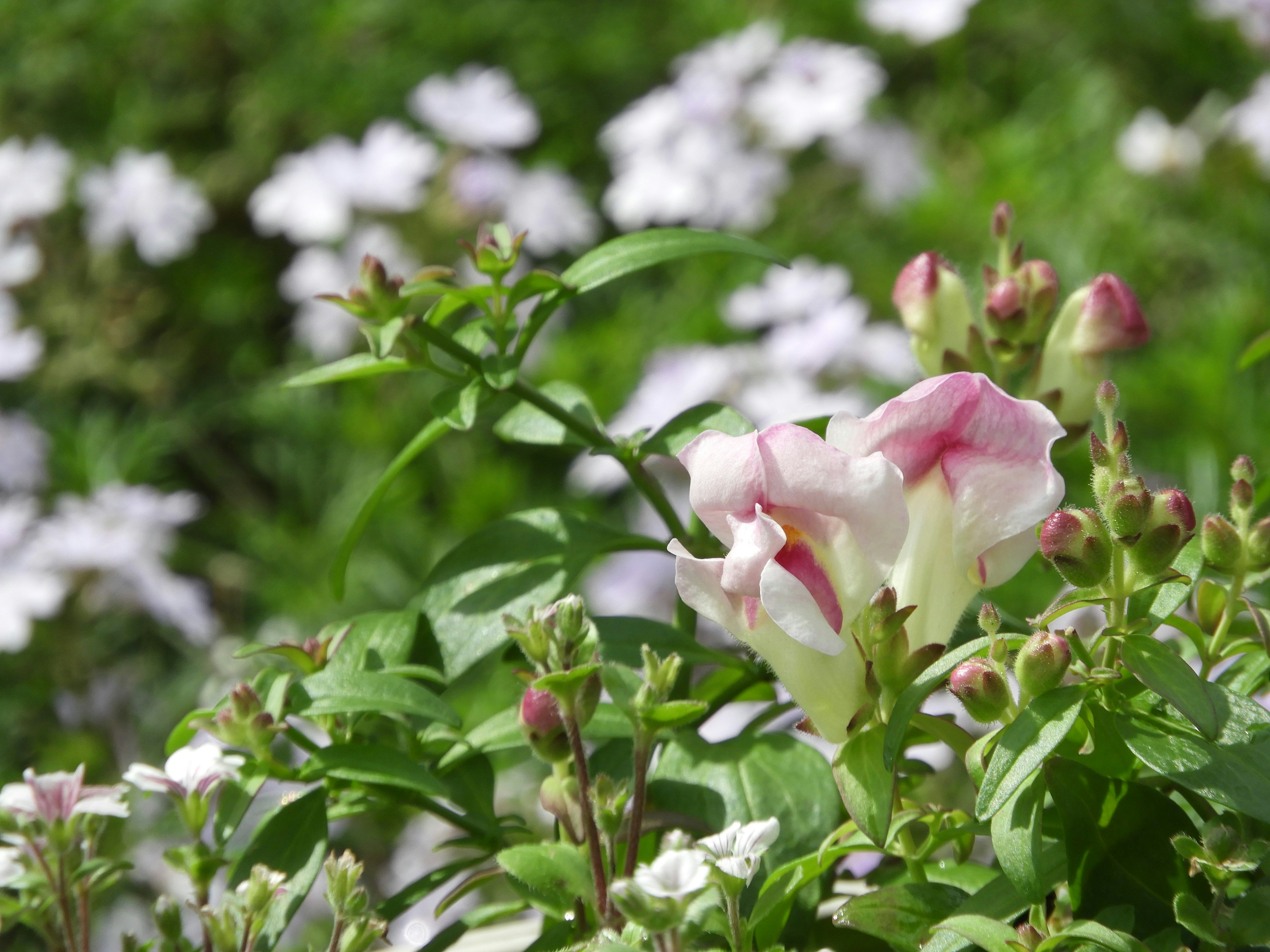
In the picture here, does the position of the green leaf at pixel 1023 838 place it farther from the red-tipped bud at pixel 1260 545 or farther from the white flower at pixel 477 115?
the white flower at pixel 477 115

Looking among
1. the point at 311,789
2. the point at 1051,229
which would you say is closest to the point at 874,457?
the point at 311,789

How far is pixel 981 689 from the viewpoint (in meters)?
0.29

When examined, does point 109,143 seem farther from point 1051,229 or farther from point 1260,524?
point 1260,524

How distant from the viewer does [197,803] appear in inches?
13.9

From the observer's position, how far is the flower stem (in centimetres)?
32

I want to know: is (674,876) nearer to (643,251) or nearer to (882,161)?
(643,251)

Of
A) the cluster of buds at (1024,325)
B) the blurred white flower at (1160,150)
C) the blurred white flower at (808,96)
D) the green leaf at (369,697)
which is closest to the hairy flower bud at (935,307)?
the cluster of buds at (1024,325)

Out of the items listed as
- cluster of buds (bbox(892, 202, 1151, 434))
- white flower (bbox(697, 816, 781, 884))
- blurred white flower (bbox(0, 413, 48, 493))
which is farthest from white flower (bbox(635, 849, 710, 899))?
blurred white flower (bbox(0, 413, 48, 493))

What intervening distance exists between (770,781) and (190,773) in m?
0.17

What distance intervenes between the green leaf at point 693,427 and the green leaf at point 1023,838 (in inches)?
5.5

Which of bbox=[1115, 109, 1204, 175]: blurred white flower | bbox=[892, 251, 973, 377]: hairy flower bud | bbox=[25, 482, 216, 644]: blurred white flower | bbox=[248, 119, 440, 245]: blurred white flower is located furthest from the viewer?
bbox=[1115, 109, 1204, 175]: blurred white flower

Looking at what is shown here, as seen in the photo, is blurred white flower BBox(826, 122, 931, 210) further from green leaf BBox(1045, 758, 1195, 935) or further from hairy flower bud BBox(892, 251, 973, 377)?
green leaf BBox(1045, 758, 1195, 935)

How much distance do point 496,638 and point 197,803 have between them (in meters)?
0.11

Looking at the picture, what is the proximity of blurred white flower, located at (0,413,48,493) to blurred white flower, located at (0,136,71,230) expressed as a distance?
0.19 m
